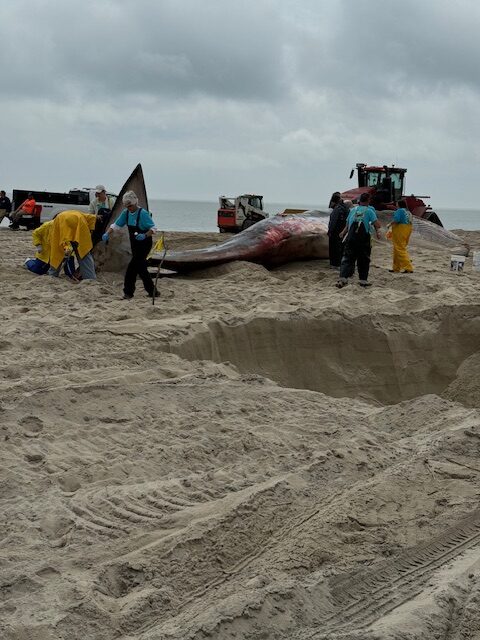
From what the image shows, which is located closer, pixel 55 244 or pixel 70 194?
pixel 55 244

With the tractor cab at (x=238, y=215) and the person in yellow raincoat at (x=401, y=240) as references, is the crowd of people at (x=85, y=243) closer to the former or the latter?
the person in yellow raincoat at (x=401, y=240)

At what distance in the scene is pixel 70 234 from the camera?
11.7m

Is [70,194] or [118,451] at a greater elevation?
[70,194]

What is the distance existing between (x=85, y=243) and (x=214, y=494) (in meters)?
7.73

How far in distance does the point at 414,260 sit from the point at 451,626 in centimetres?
1292

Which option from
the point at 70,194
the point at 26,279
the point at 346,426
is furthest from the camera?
the point at 70,194

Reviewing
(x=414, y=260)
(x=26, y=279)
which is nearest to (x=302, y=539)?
(x=26, y=279)

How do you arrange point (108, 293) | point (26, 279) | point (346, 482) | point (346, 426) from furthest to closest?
point (26, 279), point (108, 293), point (346, 426), point (346, 482)

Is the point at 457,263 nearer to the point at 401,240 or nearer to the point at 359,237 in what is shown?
the point at 401,240

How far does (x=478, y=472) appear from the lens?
5.10 m

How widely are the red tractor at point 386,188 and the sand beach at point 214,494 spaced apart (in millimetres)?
14952

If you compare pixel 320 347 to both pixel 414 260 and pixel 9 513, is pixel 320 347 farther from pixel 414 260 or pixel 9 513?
pixel 414 260

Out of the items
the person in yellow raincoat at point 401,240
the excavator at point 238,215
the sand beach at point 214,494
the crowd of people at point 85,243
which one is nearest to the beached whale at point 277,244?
the person in yellow raincoat at point 401,240

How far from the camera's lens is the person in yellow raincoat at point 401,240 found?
545 inches
